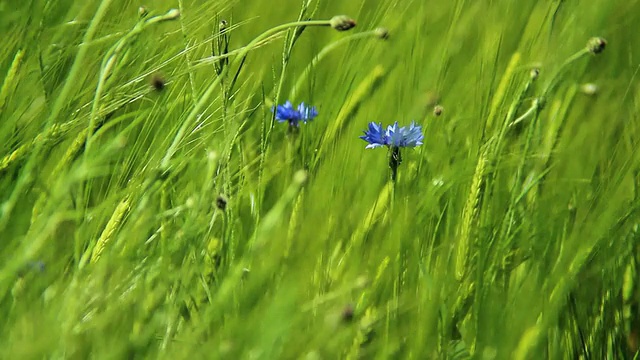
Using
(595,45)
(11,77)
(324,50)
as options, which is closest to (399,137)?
(324,50)

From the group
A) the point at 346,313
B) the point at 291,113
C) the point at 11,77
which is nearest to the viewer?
the point at 346,313

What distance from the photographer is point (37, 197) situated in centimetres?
98

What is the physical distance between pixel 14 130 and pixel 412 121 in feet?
1.58

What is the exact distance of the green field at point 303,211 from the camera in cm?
72

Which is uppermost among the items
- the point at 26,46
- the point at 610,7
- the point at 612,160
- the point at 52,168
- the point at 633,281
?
the point at 610,7

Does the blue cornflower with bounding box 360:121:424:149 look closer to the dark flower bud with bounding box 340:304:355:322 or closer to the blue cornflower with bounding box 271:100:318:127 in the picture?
the blue cornflower with bounding box 271:100:318:127

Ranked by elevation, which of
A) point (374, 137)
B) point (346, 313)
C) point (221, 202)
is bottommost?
point (346, 313)

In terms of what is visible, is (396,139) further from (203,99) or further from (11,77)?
(11,77)

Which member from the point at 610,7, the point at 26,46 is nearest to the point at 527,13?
the point at 610,7

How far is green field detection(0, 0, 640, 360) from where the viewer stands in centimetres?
72

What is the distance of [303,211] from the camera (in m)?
0.97

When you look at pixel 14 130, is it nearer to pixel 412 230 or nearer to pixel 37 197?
pixel 37 197

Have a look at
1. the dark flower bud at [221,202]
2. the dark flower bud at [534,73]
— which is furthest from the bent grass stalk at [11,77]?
the dark flower bud at [534,73]

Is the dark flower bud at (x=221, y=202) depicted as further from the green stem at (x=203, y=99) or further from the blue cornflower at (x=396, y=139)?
the blue cornflower at (x=396, y=139)
